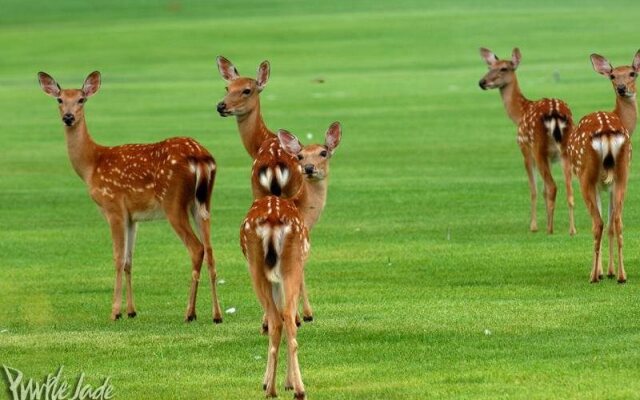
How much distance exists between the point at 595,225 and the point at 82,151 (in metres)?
4.75

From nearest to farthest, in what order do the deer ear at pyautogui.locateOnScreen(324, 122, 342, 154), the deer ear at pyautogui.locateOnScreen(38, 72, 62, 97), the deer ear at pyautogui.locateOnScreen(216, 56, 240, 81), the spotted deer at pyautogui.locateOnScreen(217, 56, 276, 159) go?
the deer ear at pyautogui.locateOnScreen(324, 122, 342, 154), the spotted deer at pyautogui.locateOnScreen(217, 56, 276, 159), the deer ear at pyautogui.locateOnScreen(38, 72, 62, 97), the deer ear at pyautogui.locateOnScreen(216, 56, 240, 81)

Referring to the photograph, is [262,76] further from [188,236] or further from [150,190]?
[188,236]

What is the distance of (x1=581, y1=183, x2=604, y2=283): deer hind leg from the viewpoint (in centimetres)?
1614

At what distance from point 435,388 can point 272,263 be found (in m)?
1.33

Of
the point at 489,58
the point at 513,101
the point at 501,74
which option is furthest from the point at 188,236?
the point at 489,58

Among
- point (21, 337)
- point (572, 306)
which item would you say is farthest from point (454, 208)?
point (21, 337)

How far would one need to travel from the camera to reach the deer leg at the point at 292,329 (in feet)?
36.2

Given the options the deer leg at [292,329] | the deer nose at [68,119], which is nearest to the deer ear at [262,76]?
the deer nose at [68,119]

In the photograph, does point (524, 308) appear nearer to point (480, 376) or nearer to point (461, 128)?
point (480, 376)

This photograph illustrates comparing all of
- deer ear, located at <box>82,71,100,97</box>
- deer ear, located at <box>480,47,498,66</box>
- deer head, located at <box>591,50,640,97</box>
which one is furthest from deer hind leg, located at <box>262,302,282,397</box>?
deer ear, located at <box>480,47,498,66</box>

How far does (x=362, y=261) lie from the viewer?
1830 cm

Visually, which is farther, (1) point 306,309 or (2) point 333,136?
(1) point 306,309

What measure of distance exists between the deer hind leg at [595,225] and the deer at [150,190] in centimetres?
352

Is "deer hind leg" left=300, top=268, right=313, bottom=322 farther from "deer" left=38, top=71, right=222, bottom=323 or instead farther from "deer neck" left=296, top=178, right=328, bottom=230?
"deer neck" left=296, top=178, right=328, bottom=230
